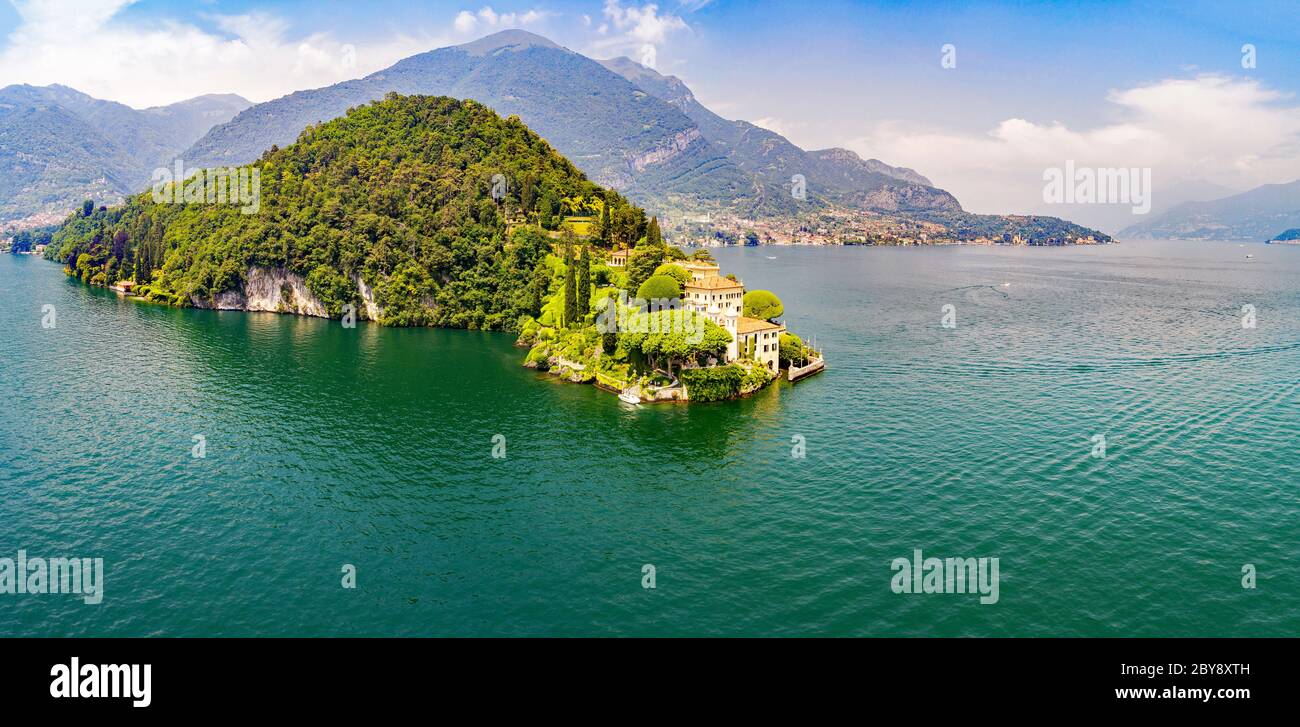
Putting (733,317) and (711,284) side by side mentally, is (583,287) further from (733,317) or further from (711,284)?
(733,317)

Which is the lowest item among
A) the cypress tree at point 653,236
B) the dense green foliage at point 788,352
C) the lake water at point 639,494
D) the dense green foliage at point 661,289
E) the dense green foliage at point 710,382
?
the lake water at point 639,494

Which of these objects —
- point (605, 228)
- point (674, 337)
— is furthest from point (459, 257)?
point (674, 337)

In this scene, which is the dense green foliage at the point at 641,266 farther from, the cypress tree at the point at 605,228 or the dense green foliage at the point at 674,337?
the cypress tree at the point at 605,228

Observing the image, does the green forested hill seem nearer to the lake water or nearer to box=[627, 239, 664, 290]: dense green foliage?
box=[627, 239, 664, 290]: dense green foliage

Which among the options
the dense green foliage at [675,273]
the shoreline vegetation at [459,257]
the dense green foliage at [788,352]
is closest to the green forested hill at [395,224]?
the shoreline vegetation at [459,257]

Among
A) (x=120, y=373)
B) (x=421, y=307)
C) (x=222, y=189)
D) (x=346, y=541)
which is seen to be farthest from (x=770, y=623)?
(x=222, y=189)
